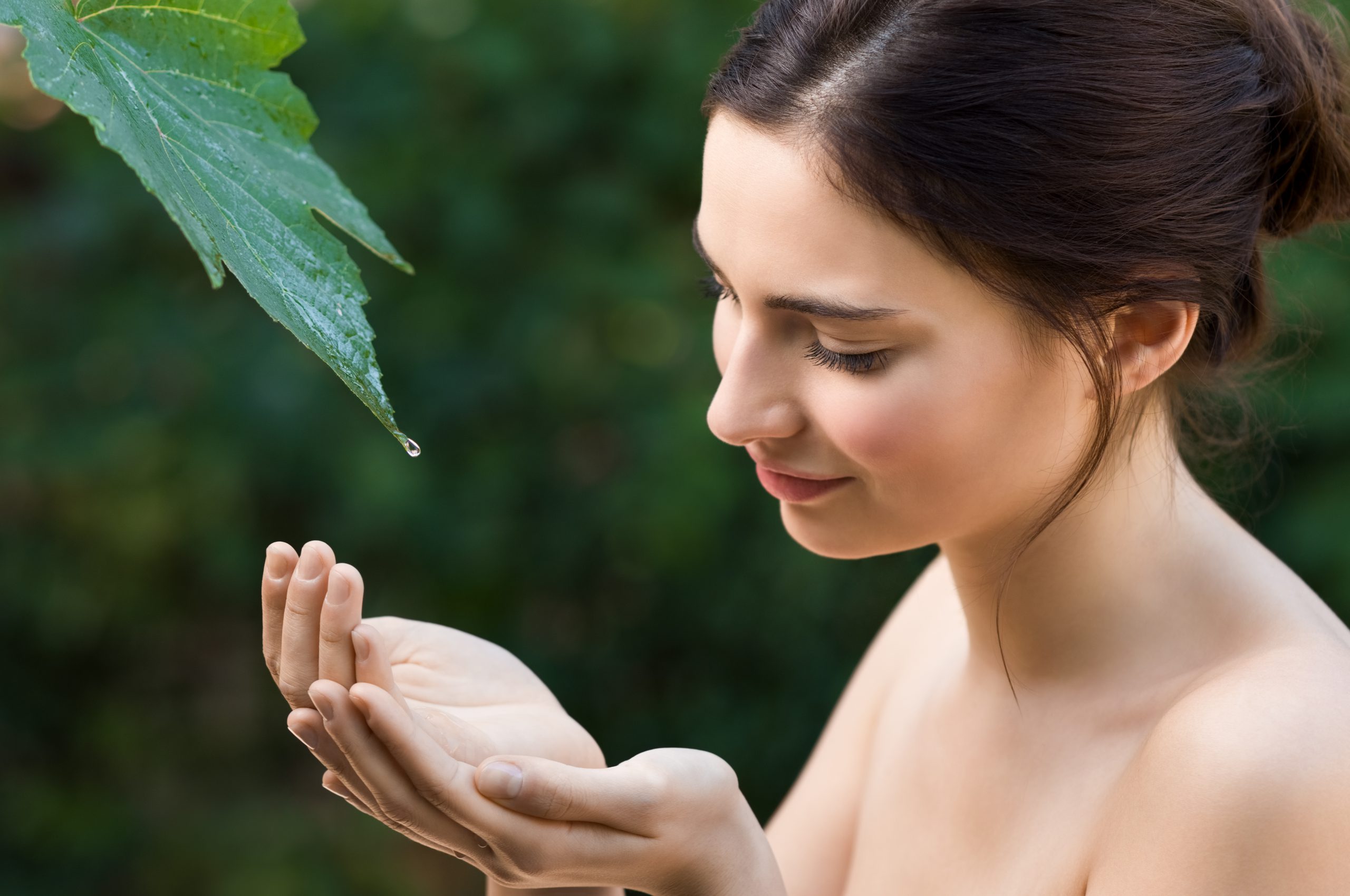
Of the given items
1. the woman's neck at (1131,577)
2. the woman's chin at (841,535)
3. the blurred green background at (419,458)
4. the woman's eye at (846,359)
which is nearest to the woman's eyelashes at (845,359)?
the woman's eye at (846,359)

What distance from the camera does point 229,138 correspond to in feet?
2.33

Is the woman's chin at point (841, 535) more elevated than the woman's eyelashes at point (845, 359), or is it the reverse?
the woman's eyelashes at point (845, 359)

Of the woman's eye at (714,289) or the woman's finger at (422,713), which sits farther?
the woman's eye at (714,289)

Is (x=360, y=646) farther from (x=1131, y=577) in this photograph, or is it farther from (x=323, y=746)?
(x=1131, y=577)

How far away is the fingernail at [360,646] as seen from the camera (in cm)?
65

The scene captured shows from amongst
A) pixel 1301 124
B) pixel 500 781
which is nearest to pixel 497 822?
pixel 500 781

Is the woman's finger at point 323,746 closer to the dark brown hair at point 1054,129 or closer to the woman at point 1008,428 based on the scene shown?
the woman at point 1008,428

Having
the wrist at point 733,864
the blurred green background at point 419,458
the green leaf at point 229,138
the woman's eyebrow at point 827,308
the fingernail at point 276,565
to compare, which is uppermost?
the green leaf at point 229,138

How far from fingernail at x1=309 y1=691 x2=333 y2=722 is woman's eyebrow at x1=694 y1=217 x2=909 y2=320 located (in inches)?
13.6

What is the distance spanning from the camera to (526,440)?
2.01 metres

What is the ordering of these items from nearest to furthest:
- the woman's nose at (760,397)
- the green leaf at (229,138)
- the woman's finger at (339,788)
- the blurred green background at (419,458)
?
the green leaf at (229,138), the woman's finger at (339,788), the woman's nose at (760,397), the blurred green background at (419,458)

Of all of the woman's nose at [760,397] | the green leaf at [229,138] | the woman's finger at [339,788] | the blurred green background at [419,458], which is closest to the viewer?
the green leaf at [229,138]

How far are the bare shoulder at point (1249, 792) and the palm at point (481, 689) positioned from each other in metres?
0.34

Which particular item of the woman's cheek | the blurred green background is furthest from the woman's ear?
the blurred green background
